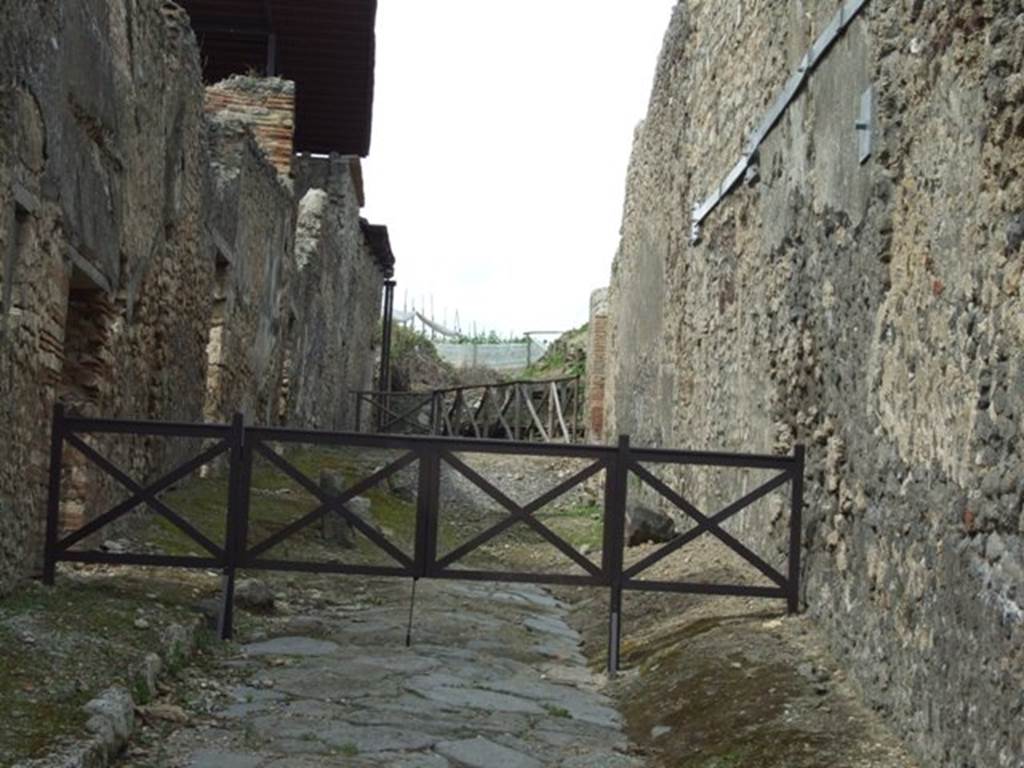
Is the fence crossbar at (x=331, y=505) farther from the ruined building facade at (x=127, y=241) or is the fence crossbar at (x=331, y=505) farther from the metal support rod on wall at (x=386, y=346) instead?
the metal support rod on wall at (x=386, y=346)

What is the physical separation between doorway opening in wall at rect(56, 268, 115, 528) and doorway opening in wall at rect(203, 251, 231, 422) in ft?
12.0

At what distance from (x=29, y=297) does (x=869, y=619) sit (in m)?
3.66

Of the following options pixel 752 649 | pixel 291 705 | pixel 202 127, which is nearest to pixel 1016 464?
pixel 752 649

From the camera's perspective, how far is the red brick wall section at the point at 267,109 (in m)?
14.8

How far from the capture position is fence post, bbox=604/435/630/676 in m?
6.24

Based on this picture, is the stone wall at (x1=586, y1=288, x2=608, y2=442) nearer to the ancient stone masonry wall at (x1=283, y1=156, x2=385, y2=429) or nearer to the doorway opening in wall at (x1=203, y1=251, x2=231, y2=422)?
the ancient stone masonry wall at (x1=283, y1=156, x2=385, y2=429)

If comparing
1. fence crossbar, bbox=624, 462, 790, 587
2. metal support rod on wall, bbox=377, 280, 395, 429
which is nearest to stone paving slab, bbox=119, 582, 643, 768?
fence crossbar, bbox=624, 462, 790, 587

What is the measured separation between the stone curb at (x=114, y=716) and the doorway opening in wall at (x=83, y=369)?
185 centimetres

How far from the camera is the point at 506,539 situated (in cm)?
1185

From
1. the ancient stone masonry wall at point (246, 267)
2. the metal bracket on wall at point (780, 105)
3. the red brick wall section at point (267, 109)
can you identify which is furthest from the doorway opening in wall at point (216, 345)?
the metal bracket on wall at point (780, 105)

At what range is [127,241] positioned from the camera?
7.54 m

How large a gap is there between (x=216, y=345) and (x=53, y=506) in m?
5.24

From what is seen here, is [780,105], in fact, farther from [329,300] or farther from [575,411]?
[575,411]

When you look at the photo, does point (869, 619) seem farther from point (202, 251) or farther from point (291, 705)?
point (202, 251)
